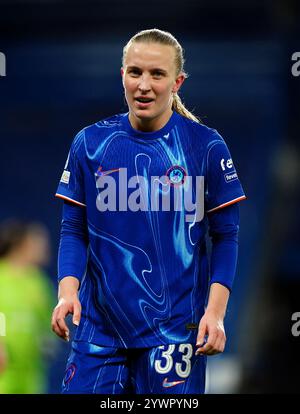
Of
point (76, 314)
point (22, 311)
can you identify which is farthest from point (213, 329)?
point (22, 311)

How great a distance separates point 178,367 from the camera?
332 cm

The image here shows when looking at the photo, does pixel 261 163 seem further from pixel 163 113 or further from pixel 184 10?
pixel 163 113

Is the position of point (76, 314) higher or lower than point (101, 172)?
lower

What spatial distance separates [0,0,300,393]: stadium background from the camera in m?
10.6

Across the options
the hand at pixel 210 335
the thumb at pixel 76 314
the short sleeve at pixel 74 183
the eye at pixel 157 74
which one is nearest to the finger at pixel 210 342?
the hand at pixel 210 335

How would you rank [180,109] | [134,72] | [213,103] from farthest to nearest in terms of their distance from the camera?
[213,103] < [180,109] < [134,72]

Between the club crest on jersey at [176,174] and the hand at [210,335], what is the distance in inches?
17.3

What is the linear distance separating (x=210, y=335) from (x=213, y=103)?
752 centimetres

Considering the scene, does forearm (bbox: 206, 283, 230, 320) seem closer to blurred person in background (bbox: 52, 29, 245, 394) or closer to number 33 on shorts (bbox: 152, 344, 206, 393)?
blurred person in background (bbox: 52, 29, 245, 394)

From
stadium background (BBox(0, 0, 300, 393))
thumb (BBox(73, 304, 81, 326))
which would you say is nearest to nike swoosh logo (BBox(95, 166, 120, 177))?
thumb (BBox(73, 304, 81, 326))

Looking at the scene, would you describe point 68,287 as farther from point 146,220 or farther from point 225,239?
point 225,239

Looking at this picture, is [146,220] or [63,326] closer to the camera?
[63,326]

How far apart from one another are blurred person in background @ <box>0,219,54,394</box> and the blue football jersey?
321 cm
